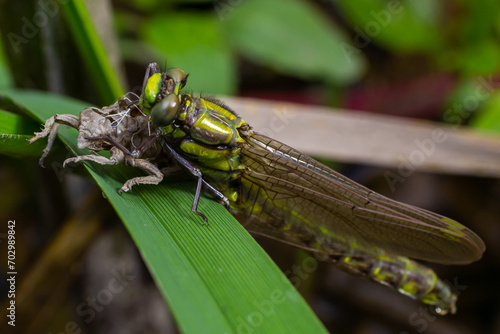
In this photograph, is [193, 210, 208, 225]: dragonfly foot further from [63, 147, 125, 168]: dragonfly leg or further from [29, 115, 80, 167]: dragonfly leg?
[29, 115, 80, 167]: dragonfly leg

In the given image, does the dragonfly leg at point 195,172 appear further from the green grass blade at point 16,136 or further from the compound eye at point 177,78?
the green grass blade at point 16,136

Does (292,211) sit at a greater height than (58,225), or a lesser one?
greater

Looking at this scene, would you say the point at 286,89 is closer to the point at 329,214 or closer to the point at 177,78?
the point at 329,214

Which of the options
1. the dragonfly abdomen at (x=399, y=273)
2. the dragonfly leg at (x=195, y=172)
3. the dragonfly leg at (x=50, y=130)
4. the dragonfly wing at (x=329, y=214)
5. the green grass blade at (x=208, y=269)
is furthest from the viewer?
the dragonfly abdomen at (x=399, y=273)

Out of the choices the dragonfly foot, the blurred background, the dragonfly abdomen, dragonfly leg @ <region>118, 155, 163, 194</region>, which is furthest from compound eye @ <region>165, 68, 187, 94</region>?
the dragonfly abdomen

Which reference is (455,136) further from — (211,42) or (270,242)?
(211,42)

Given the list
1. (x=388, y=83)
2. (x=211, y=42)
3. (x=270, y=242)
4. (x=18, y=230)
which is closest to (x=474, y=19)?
(x=388, y=83)

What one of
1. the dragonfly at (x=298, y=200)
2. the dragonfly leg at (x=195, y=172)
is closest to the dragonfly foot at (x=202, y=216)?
the dragonfly at (x=298, y=200)
